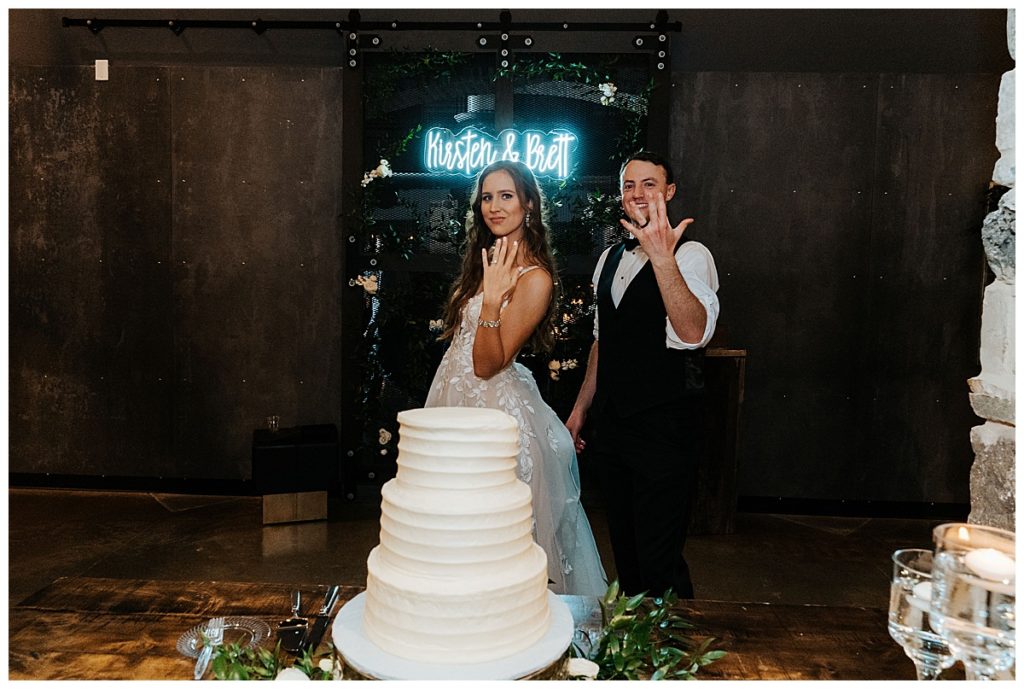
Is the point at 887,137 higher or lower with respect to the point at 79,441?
higher

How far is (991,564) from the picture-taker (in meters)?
0.81

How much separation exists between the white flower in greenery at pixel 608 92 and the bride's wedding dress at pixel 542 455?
2.40 meters

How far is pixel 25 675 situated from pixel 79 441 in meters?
4.36

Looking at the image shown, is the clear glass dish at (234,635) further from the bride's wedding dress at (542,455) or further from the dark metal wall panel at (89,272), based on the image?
the dark metal wall panel at (89,272)

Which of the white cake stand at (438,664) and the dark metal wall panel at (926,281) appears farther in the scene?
the dark metal wall panel at (926,281)

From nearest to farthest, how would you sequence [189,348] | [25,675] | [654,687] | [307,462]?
[654,687] < [25,675] < [307,462] < [189,348]

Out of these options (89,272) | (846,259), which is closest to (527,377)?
(846,259)

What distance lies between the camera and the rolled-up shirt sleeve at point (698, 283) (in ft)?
7.64

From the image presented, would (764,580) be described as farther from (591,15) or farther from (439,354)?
(591,15)

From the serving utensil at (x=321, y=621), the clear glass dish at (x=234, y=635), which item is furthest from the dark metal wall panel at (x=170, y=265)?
the clear glass dish at (x=234, y=635)

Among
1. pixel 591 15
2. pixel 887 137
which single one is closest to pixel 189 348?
pixel 591 15

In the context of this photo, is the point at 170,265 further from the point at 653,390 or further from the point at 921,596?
the point at 921,596

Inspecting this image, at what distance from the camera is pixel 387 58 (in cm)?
470

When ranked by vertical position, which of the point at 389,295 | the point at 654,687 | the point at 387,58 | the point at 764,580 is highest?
the point at 387,58
